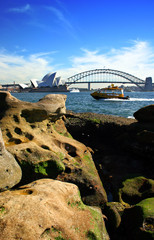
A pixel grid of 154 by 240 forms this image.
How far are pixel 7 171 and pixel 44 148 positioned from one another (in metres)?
1.60

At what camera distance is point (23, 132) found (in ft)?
14.3

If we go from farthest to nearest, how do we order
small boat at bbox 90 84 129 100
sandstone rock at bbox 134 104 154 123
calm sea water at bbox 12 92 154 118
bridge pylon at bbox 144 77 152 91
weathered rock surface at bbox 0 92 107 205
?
bridge pylon at bbox 144 77 152 91
small boat at bbox 90 84 129 100
calm sea water at bbox 12 92 154 118
sandstone rock at bbox 134 104 154 123
weathered rock surface at bbox 0 92 107 205

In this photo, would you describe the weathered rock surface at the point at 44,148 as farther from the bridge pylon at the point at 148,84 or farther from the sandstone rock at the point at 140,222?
the bridge pylon at the point at 148,84

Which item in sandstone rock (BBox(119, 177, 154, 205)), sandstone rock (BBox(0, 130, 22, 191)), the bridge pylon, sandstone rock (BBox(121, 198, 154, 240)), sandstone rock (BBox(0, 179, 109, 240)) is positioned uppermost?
the bridge pylon

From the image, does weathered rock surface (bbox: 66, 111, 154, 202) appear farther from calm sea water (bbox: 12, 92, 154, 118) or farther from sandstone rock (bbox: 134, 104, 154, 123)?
calm sea water (bbox: 12, 92, 154, 118)

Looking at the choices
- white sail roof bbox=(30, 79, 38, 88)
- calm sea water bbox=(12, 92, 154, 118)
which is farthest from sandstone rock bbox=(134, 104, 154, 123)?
white sail roof bbox=(30, 79, 38, 88)

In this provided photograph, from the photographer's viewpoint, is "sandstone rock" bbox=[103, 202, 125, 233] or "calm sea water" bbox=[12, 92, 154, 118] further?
"calm sea water" bbox=[12, 92, 154, 118]

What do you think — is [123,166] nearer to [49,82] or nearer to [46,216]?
[46,216]

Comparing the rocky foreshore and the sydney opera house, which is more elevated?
the sydney opera house

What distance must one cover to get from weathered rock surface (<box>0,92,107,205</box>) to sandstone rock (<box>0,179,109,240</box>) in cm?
80

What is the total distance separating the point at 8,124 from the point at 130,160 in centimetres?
383

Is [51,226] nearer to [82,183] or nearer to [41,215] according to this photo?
[41,215]

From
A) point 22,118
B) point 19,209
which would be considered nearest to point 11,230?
point 19,209

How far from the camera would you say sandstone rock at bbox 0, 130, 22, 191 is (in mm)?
2602
